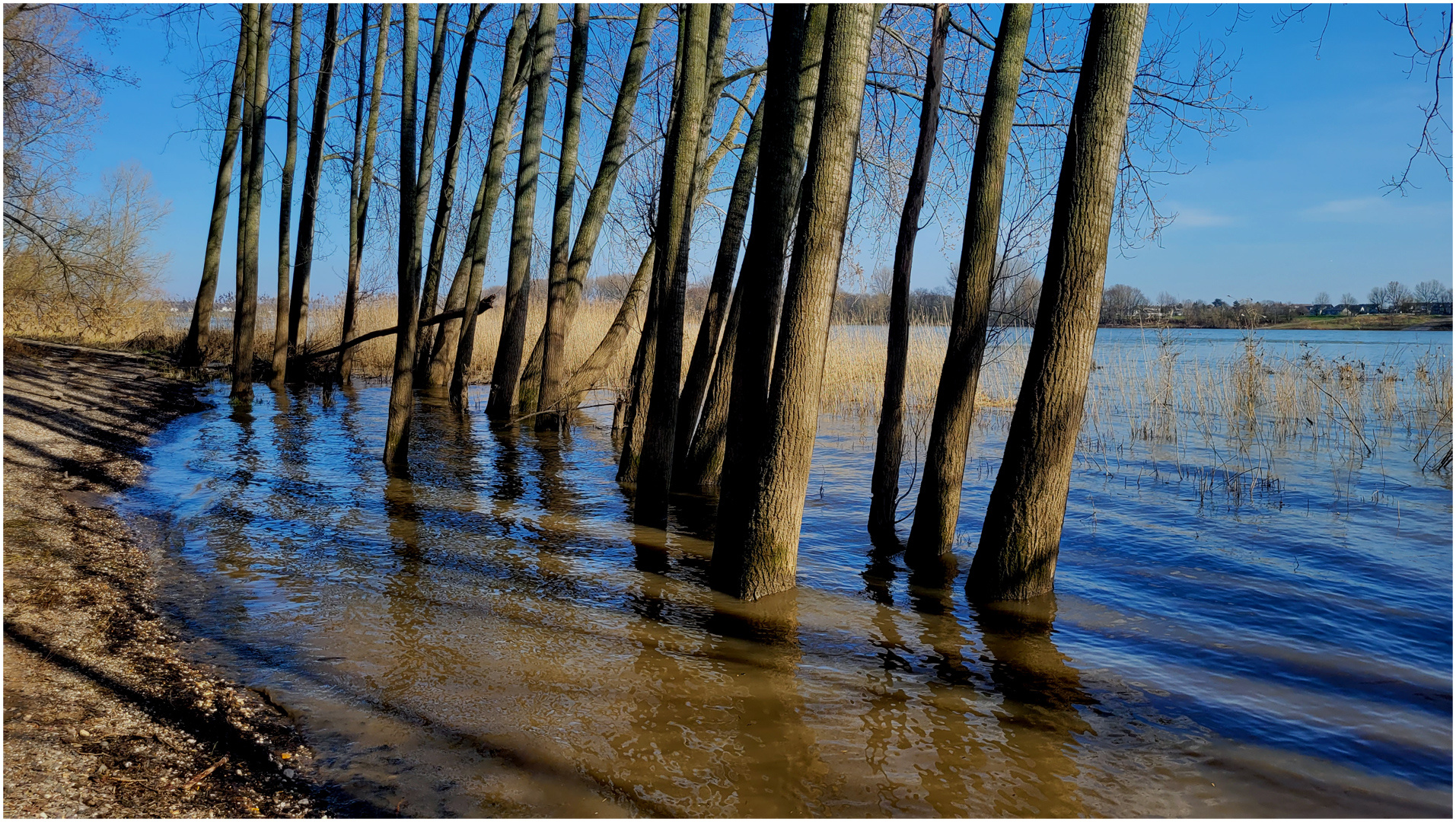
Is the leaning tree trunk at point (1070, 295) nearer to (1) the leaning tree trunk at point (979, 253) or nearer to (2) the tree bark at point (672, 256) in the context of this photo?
(1) the leaning tree trunk at point (979, 253)

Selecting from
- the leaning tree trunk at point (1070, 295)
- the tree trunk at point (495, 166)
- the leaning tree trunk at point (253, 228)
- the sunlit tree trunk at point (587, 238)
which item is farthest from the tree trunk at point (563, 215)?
the leaning tree trunk at point (1070, 295)

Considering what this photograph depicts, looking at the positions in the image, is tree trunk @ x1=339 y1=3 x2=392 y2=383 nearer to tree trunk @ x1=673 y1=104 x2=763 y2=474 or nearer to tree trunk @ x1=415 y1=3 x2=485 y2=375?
tree trunk @ x1=415 y1=3 x2=485 y2=375

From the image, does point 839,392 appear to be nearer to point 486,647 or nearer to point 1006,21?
point 1006,21

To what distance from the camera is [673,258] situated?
647 centimetres

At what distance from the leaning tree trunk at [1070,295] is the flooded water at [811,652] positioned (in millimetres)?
657

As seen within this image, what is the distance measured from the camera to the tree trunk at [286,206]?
544 inches

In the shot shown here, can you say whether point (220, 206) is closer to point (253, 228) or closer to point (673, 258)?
point (253, 228)

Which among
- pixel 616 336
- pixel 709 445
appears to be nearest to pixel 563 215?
pixel 616 336

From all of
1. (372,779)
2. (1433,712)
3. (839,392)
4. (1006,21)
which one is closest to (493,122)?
(839,392)

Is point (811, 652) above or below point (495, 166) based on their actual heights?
below

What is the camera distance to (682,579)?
532 centimetres

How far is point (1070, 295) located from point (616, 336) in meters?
6.93

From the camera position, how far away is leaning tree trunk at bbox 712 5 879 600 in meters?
4.52

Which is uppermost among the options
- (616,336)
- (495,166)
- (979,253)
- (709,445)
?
(495,166)
